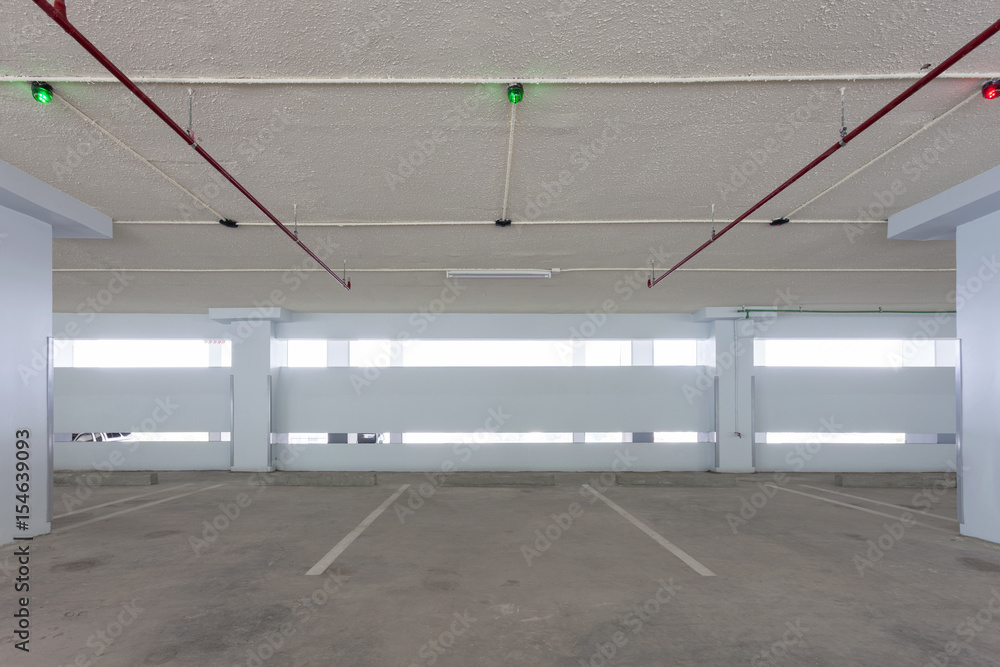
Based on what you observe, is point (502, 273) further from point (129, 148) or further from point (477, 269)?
point (129, 148)

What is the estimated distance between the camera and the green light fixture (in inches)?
134

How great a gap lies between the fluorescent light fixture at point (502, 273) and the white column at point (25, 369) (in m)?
5.17

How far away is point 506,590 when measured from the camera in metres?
4.31

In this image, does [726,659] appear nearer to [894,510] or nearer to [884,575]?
[884,575]

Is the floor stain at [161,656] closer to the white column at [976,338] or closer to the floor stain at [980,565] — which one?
the floor stain at [980,565]

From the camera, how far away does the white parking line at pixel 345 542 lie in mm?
4840

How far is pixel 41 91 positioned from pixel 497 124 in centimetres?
328

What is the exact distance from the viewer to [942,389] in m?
11.3

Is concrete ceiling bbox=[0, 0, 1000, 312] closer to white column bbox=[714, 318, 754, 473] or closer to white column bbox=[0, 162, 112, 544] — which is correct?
white column bbox=[0, 162, 112, 544]

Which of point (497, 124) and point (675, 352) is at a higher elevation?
point (497, 124)

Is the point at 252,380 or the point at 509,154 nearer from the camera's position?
the point at 509,154

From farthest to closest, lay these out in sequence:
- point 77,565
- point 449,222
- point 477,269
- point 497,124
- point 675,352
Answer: point 675,352
point 477,269
point 449,222
point 77,565
point 497,124

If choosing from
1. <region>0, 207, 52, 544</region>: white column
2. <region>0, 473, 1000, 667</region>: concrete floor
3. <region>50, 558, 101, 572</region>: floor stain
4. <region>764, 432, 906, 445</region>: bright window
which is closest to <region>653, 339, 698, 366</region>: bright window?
<region>764, 432, 906, 445</region>: bright window

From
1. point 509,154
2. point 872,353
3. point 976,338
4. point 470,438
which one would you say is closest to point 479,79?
point 509,154
